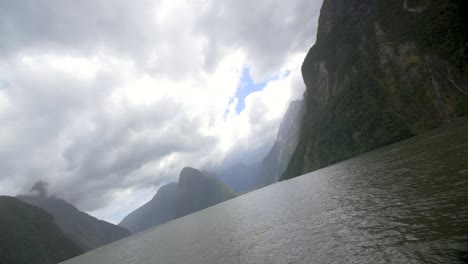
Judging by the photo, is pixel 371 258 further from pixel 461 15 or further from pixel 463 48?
pixel 461 15

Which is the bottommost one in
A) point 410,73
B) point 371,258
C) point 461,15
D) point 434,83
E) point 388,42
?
point 371,258

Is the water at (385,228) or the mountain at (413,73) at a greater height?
the mountain at (413,73)

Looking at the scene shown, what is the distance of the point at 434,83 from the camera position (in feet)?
471

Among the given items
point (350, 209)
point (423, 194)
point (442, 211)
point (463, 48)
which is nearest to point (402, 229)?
point (442, 211)

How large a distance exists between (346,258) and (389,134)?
160923mm

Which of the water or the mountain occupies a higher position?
the mountain

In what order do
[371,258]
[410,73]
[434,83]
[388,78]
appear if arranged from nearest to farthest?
[371,258], [434,83], [410,73], [388,78]

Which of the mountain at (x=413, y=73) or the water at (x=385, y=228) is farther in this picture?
the mountain at (x=413, y=73)

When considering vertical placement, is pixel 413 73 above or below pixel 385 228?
above

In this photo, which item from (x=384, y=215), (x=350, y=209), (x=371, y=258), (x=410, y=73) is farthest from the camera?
(x=410, y=73)

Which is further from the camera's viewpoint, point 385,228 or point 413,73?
point 413,73

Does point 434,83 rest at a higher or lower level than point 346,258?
higher

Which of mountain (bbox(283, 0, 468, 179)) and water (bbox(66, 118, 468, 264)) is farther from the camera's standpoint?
mountain (bbox(283, 0, 468, 179))

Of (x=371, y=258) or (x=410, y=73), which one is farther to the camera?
(x=410, y=73)
